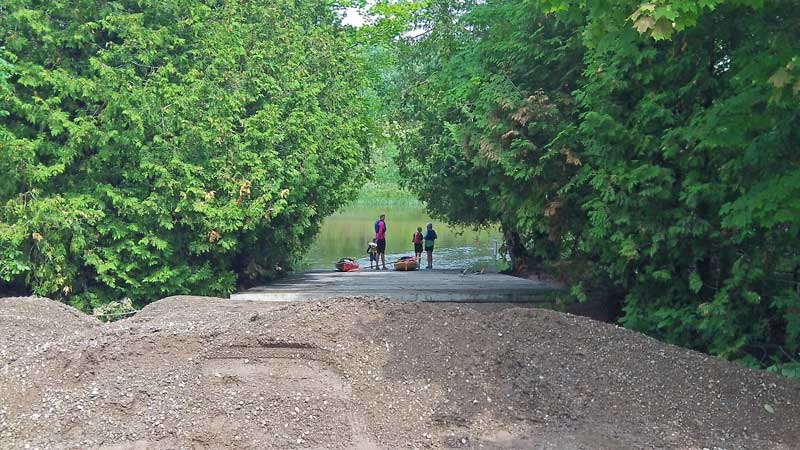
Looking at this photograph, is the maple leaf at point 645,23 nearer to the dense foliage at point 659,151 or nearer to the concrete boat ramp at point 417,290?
the dense foliage at point 659,151

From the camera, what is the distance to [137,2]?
16.4m

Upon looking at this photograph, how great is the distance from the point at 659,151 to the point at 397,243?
31.1 meters

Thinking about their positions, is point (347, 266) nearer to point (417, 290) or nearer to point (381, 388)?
point (417, 290)

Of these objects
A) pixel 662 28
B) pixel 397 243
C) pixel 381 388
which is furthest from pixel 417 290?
pixel 397 243

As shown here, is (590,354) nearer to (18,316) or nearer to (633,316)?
(633,316)

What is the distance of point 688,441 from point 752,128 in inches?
126

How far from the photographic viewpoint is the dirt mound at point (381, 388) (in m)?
6.76

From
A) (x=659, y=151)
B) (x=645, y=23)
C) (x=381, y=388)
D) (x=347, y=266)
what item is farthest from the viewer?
(x=347, y=266)

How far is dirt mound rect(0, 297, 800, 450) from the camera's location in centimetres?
676

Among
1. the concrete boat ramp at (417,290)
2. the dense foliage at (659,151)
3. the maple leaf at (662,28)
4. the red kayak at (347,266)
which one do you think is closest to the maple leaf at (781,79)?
the dense foliage at (659,151)

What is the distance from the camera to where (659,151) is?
11.3 m

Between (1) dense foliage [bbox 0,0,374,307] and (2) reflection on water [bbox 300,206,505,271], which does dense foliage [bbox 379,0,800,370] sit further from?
(2) reflection on water [bbox 300,206,505,271]

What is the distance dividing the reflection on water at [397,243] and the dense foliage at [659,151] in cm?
1155

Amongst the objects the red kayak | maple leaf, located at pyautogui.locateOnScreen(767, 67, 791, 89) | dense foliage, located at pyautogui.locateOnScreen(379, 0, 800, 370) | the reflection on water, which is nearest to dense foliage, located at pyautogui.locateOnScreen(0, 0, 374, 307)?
dense foliage, located at pyautogui.locateOnScreen(379, 0, 800, 370)
